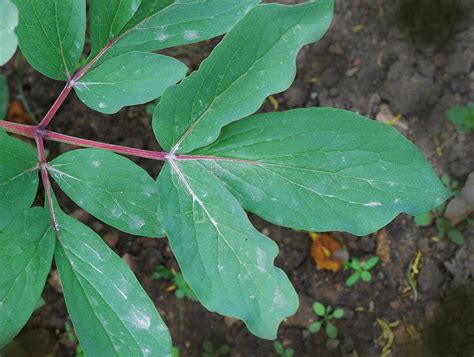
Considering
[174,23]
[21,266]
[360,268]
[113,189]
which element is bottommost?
[360,268]

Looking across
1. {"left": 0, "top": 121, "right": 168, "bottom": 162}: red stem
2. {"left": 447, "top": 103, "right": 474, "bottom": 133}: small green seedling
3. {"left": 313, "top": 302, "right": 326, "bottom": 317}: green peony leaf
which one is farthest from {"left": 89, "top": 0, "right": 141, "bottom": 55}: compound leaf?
{"left": 447, "top": 103, "right": 474, "bottom": 133}: small green seedling

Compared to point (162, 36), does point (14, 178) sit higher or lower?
lower

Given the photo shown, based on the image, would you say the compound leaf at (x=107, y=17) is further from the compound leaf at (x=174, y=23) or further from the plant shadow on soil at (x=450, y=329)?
the plant shadow on soil at (x=450, y=329)

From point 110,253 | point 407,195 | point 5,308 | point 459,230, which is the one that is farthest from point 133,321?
point 459,230

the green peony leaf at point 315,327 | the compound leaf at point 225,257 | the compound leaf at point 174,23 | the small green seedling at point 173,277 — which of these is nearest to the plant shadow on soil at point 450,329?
the green peony leaf at point 315,327

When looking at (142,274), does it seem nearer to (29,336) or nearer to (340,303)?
(29,336)

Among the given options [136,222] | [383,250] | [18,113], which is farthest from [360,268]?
[18,113]

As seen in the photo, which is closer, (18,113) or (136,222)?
(136,222)

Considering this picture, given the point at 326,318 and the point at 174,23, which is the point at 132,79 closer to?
the point at 174,23
